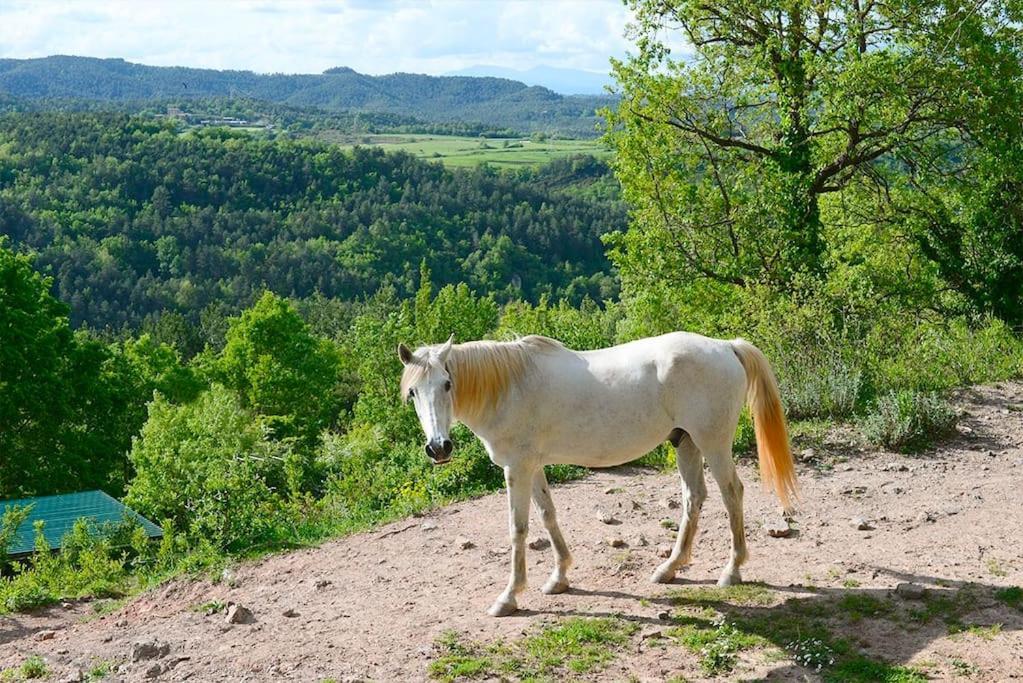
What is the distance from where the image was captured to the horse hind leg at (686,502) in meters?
7.45

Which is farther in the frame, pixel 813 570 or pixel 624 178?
pixel 624 178

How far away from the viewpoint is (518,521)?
718 centimetres

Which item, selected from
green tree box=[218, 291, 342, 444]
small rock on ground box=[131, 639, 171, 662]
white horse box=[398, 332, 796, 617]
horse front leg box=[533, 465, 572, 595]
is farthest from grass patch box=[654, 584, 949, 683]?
green tree box=[218, 291, 342, 444]

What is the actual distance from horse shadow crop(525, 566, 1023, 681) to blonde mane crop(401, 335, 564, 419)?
5.23 feet

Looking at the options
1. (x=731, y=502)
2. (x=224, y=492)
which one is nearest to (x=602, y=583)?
(x=731, y=502)

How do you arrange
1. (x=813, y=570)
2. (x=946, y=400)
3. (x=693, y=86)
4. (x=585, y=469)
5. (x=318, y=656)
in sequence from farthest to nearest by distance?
(x=693, y=86) < (x=946, y=400) < (x=585, y=469) < (x=813, y=570) < (x=318, y=656)

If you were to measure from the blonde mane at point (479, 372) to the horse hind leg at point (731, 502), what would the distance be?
1605 millimetres

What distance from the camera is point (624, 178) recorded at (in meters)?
19.3

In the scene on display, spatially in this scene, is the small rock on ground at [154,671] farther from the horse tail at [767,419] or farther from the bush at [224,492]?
the horse tail at [767,419]

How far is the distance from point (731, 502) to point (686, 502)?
380mm

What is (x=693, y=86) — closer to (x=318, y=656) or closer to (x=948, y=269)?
(x=948, y=269)

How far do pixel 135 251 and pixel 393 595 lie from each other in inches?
5815

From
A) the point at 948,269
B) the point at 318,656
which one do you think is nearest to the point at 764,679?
the point at 318,656

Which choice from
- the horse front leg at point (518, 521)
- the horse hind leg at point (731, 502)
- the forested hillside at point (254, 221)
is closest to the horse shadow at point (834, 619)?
the horse hind leg at point (731, 502)
